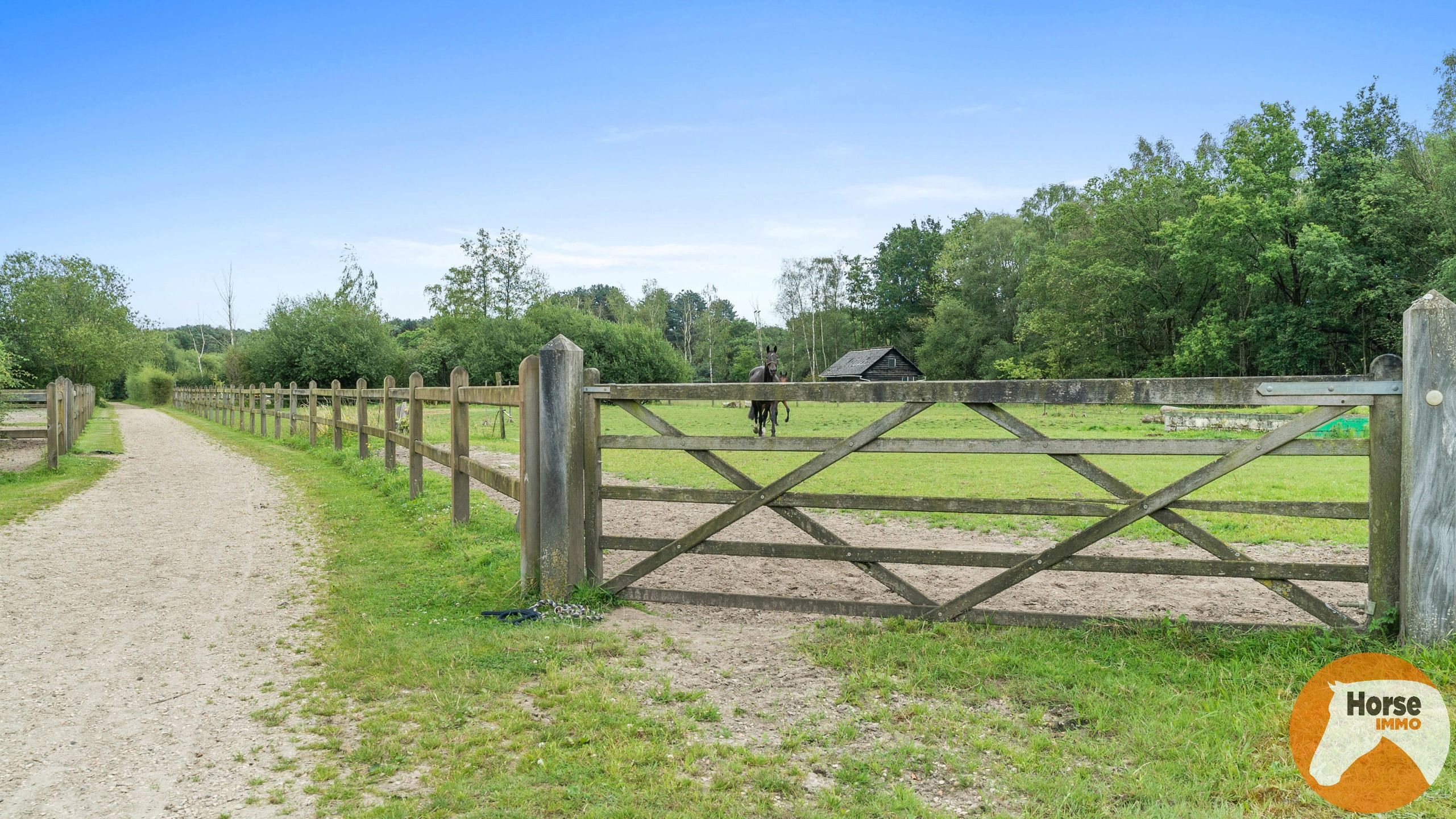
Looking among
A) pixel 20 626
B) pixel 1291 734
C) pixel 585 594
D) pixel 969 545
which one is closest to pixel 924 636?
pixel 1291 734

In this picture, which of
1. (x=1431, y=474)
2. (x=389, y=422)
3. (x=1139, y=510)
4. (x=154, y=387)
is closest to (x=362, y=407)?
(x=389, y=422)

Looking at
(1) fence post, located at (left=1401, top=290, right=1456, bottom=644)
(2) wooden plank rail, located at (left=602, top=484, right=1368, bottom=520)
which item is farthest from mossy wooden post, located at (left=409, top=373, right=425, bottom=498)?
(1) fence post, located at (left=1401, top=290, right=1456, bottom=644)

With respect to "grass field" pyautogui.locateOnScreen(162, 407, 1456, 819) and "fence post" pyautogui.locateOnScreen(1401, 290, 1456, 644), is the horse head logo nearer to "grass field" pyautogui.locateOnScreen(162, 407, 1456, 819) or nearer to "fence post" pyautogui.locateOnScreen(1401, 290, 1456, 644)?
"grass field" pyautogui.locateOnScreen(162, 407, 1456, 819)

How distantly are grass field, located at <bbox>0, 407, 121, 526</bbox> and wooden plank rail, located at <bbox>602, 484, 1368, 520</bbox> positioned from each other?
8734mm

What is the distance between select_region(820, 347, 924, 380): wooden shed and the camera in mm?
71562

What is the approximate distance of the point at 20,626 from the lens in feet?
16.6

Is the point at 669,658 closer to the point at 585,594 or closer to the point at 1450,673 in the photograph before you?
the point at 585,594

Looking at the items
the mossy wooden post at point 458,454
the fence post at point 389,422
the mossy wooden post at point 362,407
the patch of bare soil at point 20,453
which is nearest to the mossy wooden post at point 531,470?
the mossy wooden post at point 458,454

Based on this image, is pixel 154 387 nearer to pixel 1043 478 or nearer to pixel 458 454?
pixel 458 454

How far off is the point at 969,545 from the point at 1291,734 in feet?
13.8

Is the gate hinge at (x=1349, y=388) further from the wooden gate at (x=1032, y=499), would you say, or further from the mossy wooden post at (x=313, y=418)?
the mossy wooden post at (x=313, y=418)

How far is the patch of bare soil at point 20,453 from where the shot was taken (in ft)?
46.2

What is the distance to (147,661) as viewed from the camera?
14.4 ft

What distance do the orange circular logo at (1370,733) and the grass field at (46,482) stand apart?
1139cm
